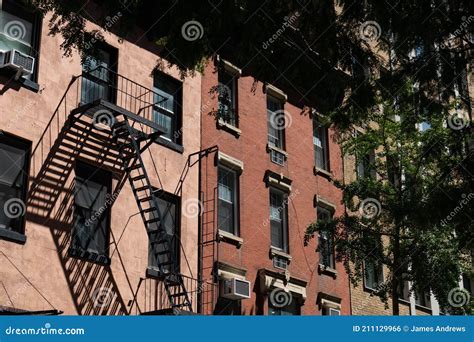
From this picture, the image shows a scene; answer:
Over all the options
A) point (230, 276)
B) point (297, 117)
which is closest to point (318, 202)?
→ point (297, 117)

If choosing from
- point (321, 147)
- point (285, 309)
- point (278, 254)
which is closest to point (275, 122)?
point (321, 147)

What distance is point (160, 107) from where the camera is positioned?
70.9 feet

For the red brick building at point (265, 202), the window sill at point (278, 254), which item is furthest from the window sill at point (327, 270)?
the window sill at point (278, 254)

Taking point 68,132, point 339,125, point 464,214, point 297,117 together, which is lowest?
point 464,214

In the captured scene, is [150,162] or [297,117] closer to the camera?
[150,162]

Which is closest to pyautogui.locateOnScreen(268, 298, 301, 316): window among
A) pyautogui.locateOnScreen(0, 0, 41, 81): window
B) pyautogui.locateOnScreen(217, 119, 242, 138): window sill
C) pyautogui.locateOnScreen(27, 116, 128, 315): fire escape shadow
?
pyautogui.locateOnScreen(217, 119, 242, 138): window sill

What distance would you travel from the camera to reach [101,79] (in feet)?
66.2

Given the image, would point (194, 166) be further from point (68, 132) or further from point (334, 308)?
point (334, 308)

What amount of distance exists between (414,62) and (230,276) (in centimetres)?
1100

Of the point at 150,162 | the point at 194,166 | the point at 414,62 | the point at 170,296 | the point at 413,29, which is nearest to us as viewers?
the point at 413,29
